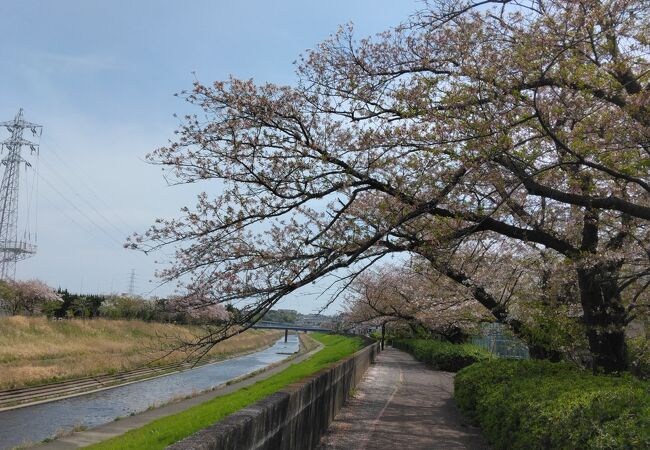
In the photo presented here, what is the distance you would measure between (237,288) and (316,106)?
3898 mm

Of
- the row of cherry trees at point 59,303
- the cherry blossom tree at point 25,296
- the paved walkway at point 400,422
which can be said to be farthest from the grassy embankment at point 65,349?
the paved walkway at point 400,422

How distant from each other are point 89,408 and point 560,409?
27718mm

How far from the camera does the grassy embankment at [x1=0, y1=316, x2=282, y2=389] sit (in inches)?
1297

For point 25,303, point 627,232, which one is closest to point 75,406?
point 627,232

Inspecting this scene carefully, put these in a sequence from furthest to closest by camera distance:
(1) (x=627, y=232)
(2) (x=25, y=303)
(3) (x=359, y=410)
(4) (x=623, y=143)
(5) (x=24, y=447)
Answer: (2) (x=25, y=303), (5) (x=24, y=447), (3) (x=359, y=410), (1) (x=627, y=232), (4) (x=623, y=143)

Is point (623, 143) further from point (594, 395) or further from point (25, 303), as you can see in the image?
point (25, 303)

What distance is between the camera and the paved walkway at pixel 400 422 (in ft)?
32.9

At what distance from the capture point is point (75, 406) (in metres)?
28.9

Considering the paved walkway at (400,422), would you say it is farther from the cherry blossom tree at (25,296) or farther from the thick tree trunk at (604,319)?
the cherry blossom tree at (25,296)

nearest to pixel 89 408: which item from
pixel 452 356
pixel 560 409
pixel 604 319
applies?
pixel 452 356

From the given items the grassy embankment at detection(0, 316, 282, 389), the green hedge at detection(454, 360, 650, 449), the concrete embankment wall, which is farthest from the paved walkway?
the grassy embankment at detection(0, 316, 282, 389)

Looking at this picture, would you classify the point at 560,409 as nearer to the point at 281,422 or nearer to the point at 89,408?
the point at 281,422

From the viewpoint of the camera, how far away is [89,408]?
28891 mm

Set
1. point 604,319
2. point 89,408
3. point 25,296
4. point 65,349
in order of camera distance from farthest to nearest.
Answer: point 25,296 → point 65,349 → point 89,408 → point 604,319
